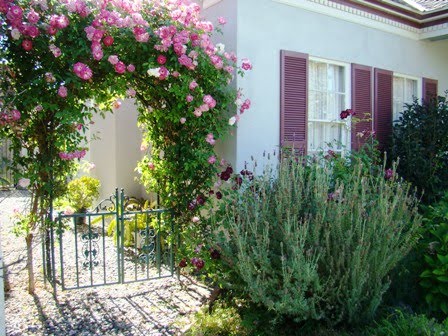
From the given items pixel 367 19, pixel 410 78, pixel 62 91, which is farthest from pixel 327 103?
pixel 62 91

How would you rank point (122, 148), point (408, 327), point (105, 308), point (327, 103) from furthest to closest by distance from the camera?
point (122, 148) < point (327, 103) < point (105, 308) < point (408, 327)

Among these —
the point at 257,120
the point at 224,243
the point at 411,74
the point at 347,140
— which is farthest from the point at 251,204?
the point at 411,74

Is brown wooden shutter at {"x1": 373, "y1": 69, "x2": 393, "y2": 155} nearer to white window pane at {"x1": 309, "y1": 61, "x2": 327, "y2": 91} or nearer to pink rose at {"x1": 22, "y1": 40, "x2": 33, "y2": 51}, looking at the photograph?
white window pane at {"x1": 309, "y1": 61, "x2": 327, "y2": 91}

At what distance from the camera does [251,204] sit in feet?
12.5

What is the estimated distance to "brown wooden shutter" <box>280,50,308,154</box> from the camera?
Result: 5.60 metres

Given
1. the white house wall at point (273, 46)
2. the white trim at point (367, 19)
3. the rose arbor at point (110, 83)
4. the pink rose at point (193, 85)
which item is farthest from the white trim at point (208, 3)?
the pink rose at point (193, 85)

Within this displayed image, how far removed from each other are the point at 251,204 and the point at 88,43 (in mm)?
2125

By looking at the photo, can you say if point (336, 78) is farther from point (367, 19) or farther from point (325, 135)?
point (367, 19)

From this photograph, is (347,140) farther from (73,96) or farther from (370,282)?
(73,96)

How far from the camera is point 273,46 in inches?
219

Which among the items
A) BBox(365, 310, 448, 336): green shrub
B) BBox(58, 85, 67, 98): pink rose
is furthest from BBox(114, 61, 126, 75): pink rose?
BBox(365, 310, 448, 336): green shrub

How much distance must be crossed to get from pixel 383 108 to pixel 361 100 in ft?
1.99

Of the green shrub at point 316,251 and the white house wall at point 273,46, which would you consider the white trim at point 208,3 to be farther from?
the green shrub at point 316,251

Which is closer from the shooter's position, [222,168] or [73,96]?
[73,96]
